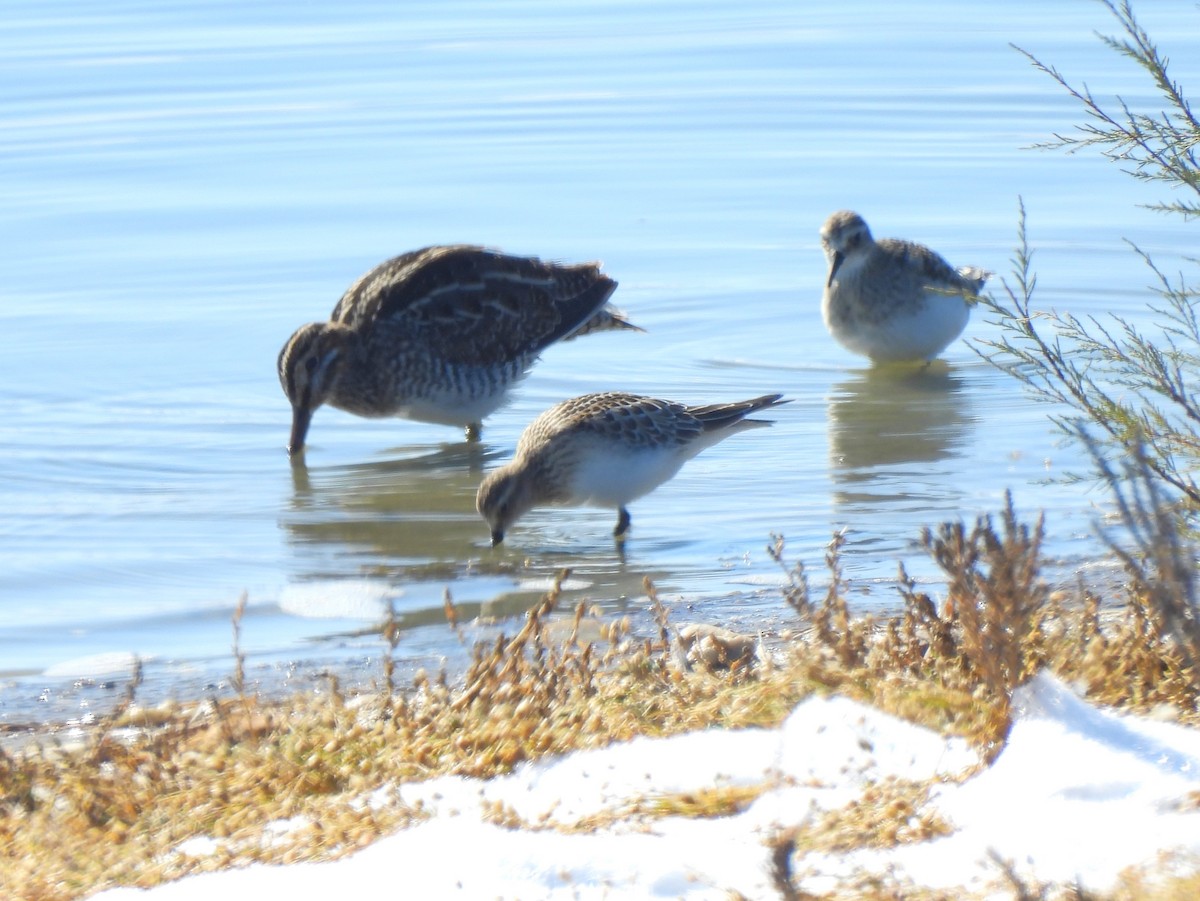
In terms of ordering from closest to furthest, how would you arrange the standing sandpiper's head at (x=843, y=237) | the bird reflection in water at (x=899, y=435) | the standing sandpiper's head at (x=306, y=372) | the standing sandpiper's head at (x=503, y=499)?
1. the standing sandpiper's head at (x=503, y=499)
2. the bird reflection in water at (x=899, y=435)
3. the standing sandpiper's head at (x=306, y=372)
4. the standing sandpiper's head at (x=843, y=237)

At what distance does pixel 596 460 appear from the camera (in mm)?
8141

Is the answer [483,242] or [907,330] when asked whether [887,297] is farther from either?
[483,242]

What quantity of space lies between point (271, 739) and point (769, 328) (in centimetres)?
759

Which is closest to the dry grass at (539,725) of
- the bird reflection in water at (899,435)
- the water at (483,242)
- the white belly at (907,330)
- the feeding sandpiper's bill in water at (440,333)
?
the water at (483,242)

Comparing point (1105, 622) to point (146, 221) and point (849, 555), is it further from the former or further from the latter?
point (146, 221)

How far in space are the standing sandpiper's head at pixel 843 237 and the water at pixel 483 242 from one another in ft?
2.17

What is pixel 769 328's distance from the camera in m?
12.4

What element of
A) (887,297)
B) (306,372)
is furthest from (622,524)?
(887,297)

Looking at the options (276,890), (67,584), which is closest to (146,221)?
(67,584)

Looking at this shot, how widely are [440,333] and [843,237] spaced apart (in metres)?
2.72

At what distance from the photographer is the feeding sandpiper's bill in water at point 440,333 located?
10320 millimetres

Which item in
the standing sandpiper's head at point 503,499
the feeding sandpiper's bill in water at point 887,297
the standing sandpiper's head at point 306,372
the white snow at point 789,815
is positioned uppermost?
the feeding sandpiper's bill in water at point 887,297

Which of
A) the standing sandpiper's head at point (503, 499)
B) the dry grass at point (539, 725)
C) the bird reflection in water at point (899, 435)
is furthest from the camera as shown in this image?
the bird reflection in water at point (899, 435)

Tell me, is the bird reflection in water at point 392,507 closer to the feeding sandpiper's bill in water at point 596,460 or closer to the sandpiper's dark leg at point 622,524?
the feeding sandpiper's bill in water at point 596,460
